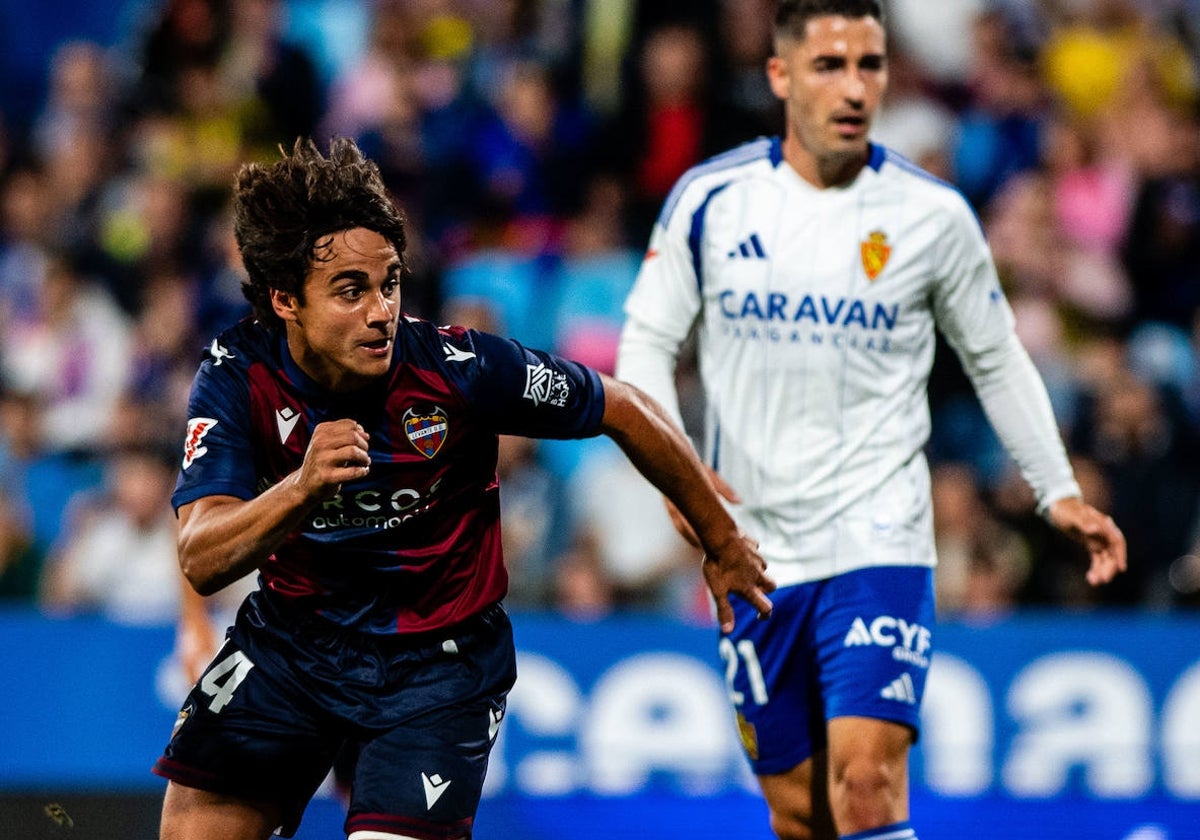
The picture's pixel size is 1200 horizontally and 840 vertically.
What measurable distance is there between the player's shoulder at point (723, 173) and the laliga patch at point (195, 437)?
1.72 metres

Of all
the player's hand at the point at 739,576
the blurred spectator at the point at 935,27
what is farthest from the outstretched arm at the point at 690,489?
the blurred spectator at the point at 935,27

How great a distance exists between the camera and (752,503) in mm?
5023

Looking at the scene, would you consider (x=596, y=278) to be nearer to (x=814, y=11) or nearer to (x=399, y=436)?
(x=814, y=11)

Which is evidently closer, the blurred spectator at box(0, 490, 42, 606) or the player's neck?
the player's neck

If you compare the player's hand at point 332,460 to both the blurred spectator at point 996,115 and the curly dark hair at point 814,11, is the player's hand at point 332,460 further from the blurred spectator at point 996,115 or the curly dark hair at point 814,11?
the blurred spectator at point 996,115

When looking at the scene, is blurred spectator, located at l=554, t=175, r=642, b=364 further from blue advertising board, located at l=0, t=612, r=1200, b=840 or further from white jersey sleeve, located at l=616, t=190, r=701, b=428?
white jersey sleeve, located at l=616, t=190, r=701, b=428

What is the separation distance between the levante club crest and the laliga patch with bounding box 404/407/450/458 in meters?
1.46

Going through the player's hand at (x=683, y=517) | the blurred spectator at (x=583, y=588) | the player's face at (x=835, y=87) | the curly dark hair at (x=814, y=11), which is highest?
the curly dark hair at (x=814, y=11)

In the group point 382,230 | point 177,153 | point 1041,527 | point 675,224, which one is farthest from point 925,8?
point 382,230

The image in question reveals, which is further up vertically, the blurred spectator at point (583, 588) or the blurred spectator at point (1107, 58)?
the blurred spectator at point (1107, 58)

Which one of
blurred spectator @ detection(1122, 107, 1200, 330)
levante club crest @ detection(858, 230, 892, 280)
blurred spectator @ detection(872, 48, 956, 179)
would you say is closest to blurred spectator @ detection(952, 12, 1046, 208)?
blurred spectator @ detection(872, 48, 956, 179)

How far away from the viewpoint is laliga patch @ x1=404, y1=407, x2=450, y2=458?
404 centimetres

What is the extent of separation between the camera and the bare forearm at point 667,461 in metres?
4.11

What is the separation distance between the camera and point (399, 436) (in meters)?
4.04
